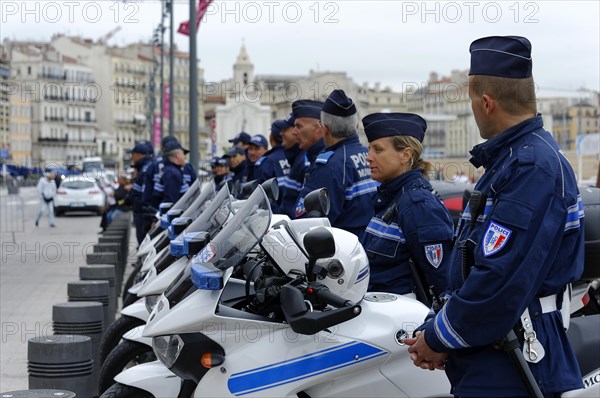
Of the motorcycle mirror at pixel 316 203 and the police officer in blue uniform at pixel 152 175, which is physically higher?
the motorcycle mirror at pixel 316 203

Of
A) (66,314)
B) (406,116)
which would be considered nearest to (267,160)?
(66,314)

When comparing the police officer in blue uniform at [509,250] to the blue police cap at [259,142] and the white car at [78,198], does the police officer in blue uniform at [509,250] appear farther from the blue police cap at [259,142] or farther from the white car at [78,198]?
the white car at [78,198]

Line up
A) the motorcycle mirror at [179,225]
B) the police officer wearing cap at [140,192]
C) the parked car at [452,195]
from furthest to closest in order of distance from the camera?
the police officer wearing cap at [140,192], the parked car at [452,195], the motorcycle mirror at [179,225]

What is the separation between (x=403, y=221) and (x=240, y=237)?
0.92 metres

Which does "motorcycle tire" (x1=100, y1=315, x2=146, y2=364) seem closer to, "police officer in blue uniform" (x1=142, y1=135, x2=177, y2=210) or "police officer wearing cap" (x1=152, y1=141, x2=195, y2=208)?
"police officer wearing cap" (x1=152, y1=141, x2=195, y2=208)

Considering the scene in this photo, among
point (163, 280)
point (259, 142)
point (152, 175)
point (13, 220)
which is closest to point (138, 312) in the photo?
point (163, 280)

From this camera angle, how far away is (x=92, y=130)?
155875 mm

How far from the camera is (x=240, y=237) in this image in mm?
5164

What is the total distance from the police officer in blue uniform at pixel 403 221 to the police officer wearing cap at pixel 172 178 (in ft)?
30.1

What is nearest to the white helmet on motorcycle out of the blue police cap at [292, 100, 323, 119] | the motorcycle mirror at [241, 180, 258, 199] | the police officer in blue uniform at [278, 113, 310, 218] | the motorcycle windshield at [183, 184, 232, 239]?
the motorcycle windshield at [183, 184, 232, 239]

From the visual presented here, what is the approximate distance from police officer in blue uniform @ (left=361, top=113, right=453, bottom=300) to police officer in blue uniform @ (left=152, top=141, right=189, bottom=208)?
9.18 meters

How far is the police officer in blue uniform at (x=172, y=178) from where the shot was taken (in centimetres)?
1500

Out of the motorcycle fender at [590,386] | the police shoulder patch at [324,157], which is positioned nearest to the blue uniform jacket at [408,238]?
the motorcycle fender at [590,386]

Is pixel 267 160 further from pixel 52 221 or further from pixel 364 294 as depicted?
pixel 52 221
